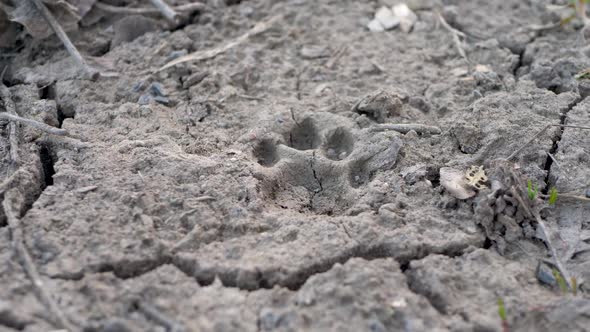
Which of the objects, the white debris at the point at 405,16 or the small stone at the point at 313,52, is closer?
the small stone at the point at 313,52

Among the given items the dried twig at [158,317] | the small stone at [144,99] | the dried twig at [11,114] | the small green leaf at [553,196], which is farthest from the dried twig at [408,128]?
the dried twig at [11,114]

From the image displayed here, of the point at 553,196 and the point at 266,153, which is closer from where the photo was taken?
the point at 553,196

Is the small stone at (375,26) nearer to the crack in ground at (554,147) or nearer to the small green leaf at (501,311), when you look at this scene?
the crack in ground at (554,147)

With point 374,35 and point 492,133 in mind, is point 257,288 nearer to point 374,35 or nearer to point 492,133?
point 492,133

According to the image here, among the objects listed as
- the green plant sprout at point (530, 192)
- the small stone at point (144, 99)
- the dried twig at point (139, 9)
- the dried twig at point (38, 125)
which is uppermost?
the dried twig at point (139, 9)

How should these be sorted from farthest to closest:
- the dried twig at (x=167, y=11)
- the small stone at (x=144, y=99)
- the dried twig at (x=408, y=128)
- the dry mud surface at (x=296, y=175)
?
the dried twig at (x=167, y=11) → the small stone at (x=144, y=99) → the dried twig at (x=408, y=128) → the dry mud surface at (x=296, y=175)

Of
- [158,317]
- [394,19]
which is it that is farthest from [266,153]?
[394,19]

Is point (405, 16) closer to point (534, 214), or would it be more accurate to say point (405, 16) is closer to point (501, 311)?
point (534, 214)
